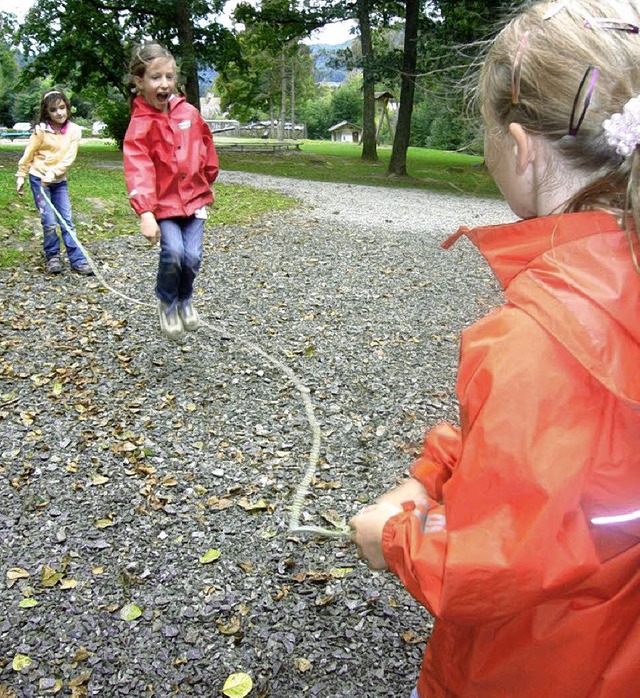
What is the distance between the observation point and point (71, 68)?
26734 millimetres

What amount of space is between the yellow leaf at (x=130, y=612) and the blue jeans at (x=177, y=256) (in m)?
2.65

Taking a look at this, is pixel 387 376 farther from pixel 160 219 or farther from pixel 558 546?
pixel 558 546

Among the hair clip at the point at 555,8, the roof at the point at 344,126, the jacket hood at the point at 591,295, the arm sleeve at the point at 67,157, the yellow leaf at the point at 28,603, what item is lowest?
the yellow leaf at the point at 28,603

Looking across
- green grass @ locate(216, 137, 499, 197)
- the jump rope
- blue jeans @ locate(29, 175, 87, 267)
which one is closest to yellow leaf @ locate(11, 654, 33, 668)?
the jump rope

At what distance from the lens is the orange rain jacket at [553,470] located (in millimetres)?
1025

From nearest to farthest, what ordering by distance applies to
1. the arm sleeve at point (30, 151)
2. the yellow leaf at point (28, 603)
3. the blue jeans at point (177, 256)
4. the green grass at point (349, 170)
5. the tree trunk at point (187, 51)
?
the yellow leaf at point (28, 603) < the blue jeans at point (177, 256) < the arm sleeve at point (30, 151) < the green grass at point (349, 170) < the tree trunk at point (187, 51)

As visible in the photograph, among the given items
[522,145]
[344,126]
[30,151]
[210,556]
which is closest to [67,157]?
[30,151]

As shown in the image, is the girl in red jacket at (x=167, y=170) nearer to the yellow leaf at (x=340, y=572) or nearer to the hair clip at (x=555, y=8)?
the yellow leaf at (x=340, y=572)

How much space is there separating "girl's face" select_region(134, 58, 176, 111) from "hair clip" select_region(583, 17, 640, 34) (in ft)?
13.6

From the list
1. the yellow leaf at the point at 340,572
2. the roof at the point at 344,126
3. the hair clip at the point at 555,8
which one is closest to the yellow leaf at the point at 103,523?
the yellow leaf at the point at 340,572

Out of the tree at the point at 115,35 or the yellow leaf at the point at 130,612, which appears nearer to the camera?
the yellow leaf at the point at 130,612

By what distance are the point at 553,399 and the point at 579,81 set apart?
1.73 ft

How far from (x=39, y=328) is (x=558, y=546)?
236 inches

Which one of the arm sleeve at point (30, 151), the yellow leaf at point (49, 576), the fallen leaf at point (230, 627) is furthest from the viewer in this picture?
the arm sleeve at point (30, 151)
